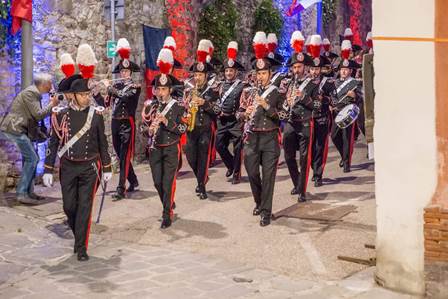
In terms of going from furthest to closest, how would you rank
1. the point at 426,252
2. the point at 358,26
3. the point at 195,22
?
1. the point at 358,26
2. the point at 195,22
3. the point at 426,252

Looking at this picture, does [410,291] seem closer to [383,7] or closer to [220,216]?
[383,7]

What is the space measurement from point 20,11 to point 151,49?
3412 mm

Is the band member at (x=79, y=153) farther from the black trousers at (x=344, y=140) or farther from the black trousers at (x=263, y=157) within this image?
the black trousers at (x=344, y=140)

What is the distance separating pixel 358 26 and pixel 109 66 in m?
15.2

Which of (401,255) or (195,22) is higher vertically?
(195,22)

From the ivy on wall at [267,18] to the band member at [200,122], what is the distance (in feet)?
22.7

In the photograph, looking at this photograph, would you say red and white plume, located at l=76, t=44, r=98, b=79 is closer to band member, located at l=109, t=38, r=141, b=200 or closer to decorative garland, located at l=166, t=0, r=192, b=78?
band member, located at l=109, t=38, r=141, b=200

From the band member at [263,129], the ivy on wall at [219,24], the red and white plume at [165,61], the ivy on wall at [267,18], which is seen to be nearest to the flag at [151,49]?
the ivy on wall at [219,24]

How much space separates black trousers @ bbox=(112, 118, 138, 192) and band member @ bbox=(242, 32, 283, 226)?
2.38 metres

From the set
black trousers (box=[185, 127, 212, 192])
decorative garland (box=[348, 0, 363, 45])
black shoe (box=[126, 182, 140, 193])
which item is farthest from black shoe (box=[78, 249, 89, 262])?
decorative garland (box=[348, 0, 363, 45])

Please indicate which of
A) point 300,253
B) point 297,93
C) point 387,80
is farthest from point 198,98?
point 387,80

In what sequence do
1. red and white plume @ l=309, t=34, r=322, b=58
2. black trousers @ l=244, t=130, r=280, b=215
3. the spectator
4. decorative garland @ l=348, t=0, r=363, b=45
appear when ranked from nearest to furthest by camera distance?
black trousers @ l=244, t=130, r=280, b=215 → the spectator → red and white plume @ l=309, t=34, r=322, b=58 → decorative garland @ l=348, t=0, r=363, b=45

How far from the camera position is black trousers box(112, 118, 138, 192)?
11.0m

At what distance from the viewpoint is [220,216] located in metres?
9.59
